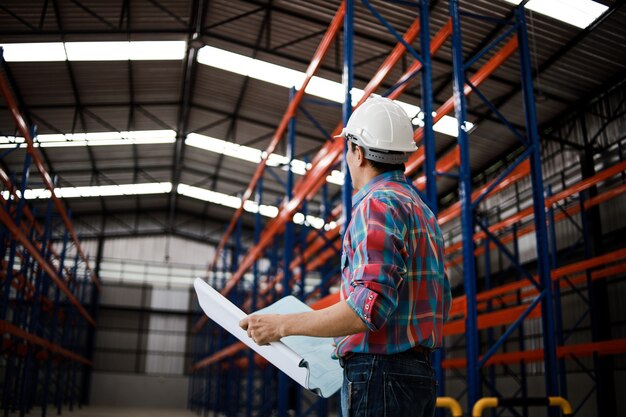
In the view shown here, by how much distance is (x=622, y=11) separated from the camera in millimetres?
12094

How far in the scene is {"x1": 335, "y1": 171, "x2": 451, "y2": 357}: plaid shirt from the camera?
186cm

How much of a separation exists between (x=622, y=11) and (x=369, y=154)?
40.9 ft

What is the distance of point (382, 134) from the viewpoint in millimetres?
2236

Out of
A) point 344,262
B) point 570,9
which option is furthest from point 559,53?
point 344,262

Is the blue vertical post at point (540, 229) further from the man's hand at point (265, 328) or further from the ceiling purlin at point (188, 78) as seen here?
the ceiling purlin at point (188, 78)

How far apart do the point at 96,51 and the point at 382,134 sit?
54.6 ft

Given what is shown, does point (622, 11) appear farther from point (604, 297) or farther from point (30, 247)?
point (30, 247)

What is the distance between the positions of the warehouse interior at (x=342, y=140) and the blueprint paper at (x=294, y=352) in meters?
3.04

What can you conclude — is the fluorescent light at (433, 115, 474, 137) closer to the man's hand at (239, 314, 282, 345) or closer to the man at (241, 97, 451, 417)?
the man at (241, 97, 451, 417)

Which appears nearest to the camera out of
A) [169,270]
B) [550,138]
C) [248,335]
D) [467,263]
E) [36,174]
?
[248,335]

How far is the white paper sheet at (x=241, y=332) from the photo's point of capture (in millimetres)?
2145

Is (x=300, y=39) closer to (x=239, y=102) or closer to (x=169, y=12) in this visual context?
(x=169, y=12)

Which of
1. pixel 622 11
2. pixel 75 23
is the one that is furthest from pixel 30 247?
pixel 622 11

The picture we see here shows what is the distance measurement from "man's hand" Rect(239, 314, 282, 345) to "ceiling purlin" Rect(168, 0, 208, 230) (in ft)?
48.0
